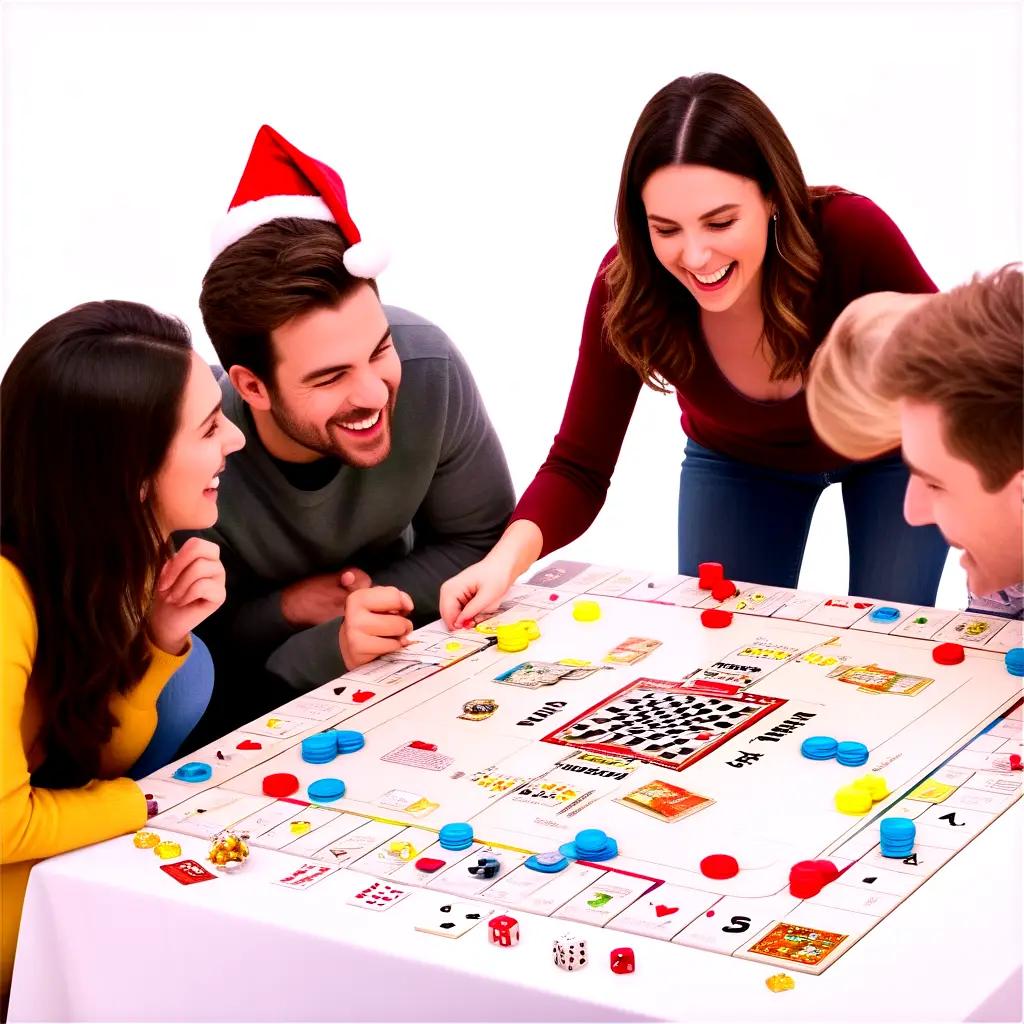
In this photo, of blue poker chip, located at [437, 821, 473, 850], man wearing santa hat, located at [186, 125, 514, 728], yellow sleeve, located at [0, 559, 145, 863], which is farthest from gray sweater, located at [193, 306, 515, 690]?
blue poker chip, located at [437, 821, 473, 850]

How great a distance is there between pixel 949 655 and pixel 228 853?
3.65 ft

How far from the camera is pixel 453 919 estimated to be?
70.4 inches

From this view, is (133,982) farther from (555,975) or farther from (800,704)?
(800,704)

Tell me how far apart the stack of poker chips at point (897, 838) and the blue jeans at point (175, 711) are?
1.07m

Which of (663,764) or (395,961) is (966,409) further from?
(395,961)

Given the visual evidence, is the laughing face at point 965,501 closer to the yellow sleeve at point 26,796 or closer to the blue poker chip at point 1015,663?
the blue poker chip at point 1015,663

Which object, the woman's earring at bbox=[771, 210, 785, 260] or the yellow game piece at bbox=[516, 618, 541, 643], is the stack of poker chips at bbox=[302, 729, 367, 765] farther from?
the woman's earring at bbox=[771, 210, 785, 260]

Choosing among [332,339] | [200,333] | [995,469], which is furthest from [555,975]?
[200,333]

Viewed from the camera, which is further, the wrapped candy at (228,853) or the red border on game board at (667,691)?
the red border on game board at (667,691)

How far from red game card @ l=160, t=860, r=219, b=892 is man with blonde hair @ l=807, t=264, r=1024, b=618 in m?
0.93

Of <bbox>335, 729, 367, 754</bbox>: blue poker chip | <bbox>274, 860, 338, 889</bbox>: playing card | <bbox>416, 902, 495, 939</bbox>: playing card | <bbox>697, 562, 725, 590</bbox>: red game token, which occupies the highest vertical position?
<bbox>697, 562, 725, 590</bbox>: red game token

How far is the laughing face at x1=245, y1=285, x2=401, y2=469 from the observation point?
2.73 metres

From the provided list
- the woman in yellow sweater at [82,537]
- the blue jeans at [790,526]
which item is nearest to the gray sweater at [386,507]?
the blue jeans at [790,526]

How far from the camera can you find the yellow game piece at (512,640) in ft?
8.50
